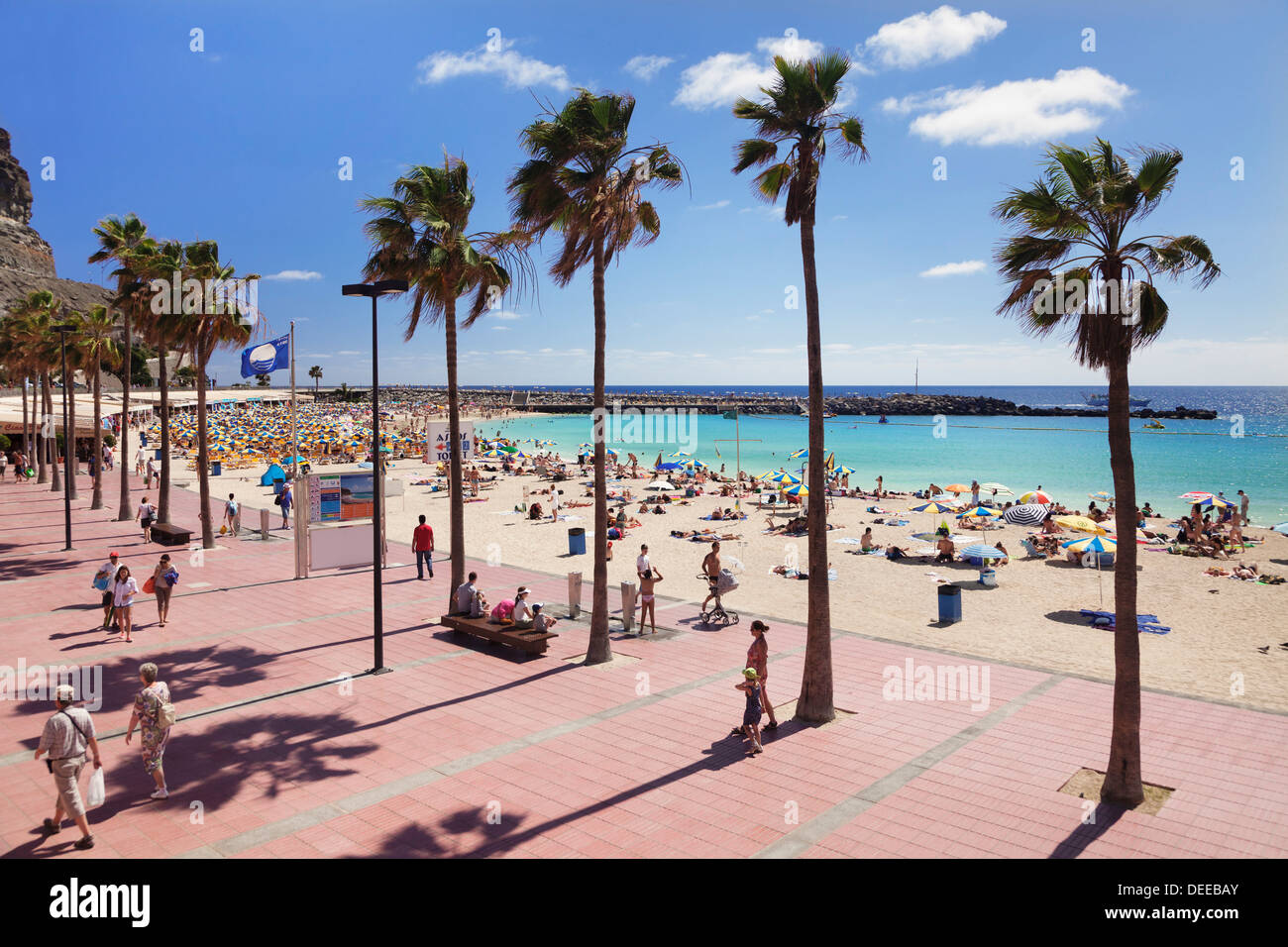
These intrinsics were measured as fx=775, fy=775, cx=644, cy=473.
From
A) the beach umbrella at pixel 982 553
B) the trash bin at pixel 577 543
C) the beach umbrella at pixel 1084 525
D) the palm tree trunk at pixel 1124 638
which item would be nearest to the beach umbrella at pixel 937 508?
the beach umbrella at pixel 1084 525

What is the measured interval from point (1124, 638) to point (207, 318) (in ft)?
73.0

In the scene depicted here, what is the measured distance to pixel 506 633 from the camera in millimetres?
13141

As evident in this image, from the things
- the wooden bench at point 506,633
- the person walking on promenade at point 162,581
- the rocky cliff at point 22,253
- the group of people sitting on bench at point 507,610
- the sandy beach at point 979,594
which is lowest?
the sandy beach at point 979,594

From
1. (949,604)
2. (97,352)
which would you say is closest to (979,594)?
(949,604)

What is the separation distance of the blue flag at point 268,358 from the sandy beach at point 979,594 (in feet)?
18.5

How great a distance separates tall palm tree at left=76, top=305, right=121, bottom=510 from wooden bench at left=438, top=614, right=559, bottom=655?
79.3 ft

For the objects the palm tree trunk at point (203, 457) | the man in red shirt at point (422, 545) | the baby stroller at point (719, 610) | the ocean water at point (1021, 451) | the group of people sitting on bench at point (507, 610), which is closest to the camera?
the group of people sitting on bench at point (507, 610)

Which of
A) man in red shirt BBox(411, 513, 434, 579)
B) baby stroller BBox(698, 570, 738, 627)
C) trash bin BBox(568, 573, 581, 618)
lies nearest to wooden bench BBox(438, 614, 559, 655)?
trash bin BBox(568, 573, 581, 618)

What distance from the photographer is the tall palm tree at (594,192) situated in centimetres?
1193

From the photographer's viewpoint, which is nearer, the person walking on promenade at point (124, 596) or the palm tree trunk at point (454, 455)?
the person walking on promenade at point (124, 596)

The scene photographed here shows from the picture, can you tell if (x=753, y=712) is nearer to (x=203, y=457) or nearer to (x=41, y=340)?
(x=203, y=457)

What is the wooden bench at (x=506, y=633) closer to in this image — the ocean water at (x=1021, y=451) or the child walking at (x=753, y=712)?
the child walking at (x=753, y=712)

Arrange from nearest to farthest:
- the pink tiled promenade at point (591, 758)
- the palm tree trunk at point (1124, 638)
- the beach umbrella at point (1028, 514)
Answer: the pink tiled promenade at point (591, 758)
the palm tree trunk at point (1124, 638)
the beach umbrella at point (1028, 514)
